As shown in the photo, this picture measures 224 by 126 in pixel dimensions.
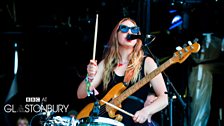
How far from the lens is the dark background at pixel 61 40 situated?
6.54 metres

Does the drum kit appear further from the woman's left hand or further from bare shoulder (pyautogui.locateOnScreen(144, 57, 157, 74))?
bare shoulder (pyautogui.locateOnScreen(144, 57, 157, 74))

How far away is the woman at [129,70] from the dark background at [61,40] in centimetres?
186

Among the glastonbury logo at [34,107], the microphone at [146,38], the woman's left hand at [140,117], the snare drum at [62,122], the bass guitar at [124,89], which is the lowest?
the glastonbury logo at [34,107]

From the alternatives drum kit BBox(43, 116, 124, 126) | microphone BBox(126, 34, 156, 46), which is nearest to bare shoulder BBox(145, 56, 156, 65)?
microphone BBox(126, 34, 156, 46)

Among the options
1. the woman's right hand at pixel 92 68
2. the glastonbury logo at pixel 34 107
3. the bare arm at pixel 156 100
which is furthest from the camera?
the glastonbury logo at pixel 34 107

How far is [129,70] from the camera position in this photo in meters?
4.51

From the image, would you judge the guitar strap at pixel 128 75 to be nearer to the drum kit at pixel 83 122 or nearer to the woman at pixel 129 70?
the woman at pixel 129 70

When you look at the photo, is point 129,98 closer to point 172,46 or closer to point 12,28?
point 172,46

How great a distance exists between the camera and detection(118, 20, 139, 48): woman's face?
14.9ft

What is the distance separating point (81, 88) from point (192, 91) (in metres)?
2.21

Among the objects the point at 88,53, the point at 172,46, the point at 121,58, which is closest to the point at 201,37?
the point at 172,46

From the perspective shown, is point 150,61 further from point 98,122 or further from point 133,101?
point 98,122

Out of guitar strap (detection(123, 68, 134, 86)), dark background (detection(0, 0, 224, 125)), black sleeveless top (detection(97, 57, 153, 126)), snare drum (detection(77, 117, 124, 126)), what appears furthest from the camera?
dark background (detection(0, 0, 224, 125))

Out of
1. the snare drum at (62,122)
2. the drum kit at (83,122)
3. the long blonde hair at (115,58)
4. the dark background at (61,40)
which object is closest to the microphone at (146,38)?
the long blonde hair at (115,58)
